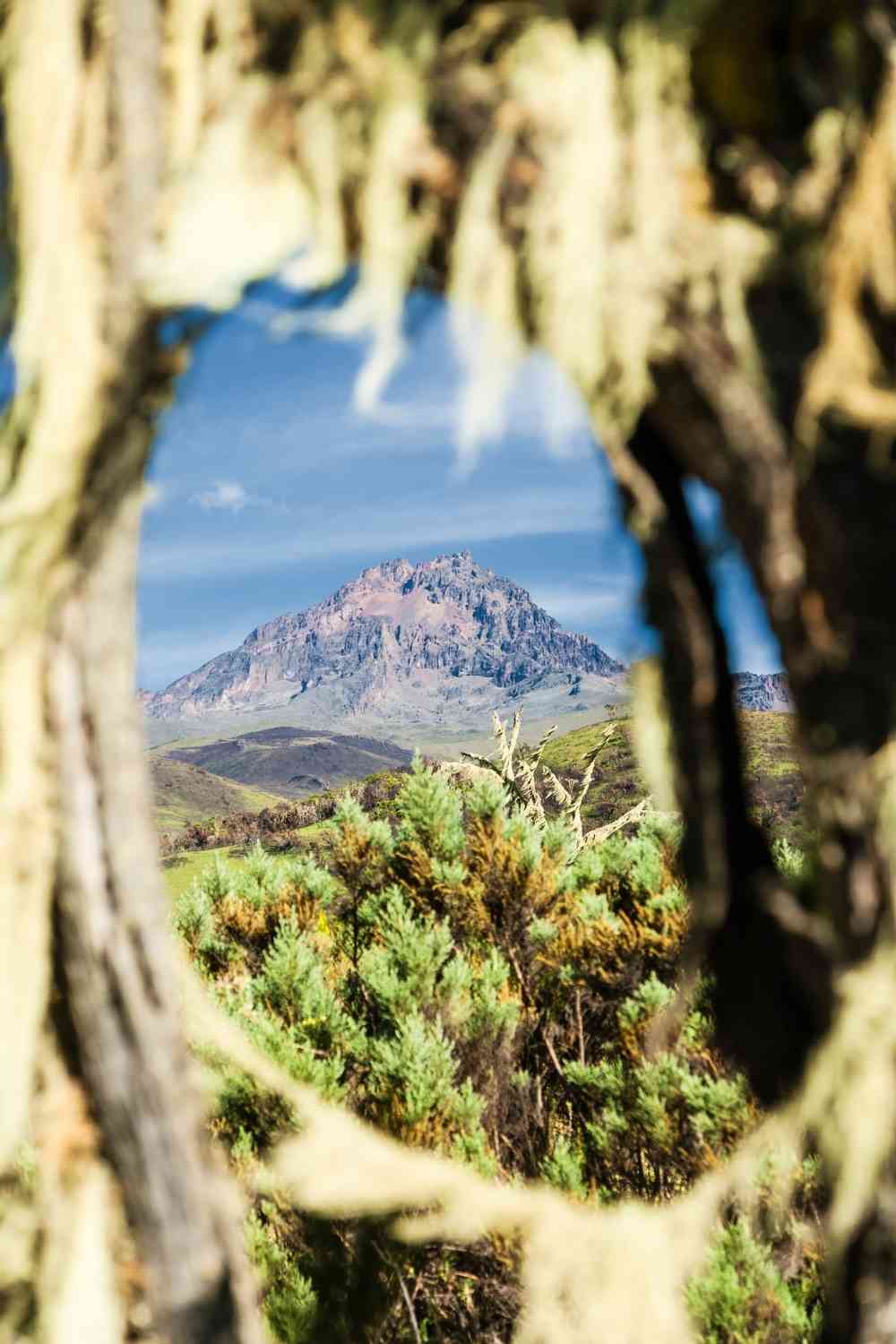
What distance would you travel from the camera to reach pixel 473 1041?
3.84m

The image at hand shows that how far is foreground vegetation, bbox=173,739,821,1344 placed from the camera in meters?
2.99

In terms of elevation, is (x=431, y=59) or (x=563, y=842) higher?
(x=431, y=59)

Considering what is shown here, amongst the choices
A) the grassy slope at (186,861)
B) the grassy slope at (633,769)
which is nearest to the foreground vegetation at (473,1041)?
the grassy slope at (633,769)

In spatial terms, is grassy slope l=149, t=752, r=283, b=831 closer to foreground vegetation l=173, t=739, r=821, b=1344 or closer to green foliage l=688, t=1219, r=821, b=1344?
foreground vegetation l=173, t=739, r=821, b=1344

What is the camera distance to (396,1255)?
2951 millimetres

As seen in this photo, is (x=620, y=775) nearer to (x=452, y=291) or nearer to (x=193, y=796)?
(x=452, y=291)

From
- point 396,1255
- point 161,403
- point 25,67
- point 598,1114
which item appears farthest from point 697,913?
point 598,1114

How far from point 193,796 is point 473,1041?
117644mm

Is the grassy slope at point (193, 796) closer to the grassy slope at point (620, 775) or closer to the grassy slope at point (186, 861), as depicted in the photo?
the grassy slope at point (186, 861)

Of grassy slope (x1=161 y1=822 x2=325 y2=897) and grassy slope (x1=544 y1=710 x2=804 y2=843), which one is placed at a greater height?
grassy slope (x1=544 y1=710 x2=804 y2=843)

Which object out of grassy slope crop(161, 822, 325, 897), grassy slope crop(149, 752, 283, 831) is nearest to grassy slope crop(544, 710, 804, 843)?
grassy slope crop(161, 822, 325, 897)

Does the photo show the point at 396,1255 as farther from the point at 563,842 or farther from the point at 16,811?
the point at 16,811

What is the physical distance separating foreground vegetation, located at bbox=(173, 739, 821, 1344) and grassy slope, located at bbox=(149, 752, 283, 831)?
99033 millimetres

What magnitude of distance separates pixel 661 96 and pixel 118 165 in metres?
0.47
